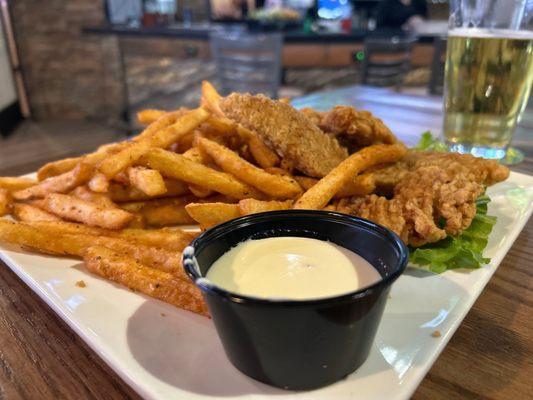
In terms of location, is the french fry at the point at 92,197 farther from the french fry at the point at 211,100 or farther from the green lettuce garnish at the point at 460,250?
the green lettuce garnish at the point at 460,250

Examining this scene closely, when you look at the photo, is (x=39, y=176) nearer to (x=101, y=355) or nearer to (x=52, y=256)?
(x=52, y=256)

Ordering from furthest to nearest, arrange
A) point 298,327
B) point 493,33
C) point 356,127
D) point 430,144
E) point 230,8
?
1. point 230,8
2. point 430,144
3. point 493,33
4. point 356,127
5. point 298,327

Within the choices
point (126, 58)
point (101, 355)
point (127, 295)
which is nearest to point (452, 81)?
point (127, 295)

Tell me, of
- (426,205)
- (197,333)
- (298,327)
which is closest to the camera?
(298,327)

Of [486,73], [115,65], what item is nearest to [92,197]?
[486,73]

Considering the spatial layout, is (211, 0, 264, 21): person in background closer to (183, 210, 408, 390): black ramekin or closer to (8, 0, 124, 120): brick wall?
(8, 0, 124, 120): brick wall

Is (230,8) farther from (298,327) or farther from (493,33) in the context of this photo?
(298,327)

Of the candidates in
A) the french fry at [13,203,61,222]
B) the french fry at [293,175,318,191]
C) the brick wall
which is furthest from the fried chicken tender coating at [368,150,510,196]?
the brick wall
